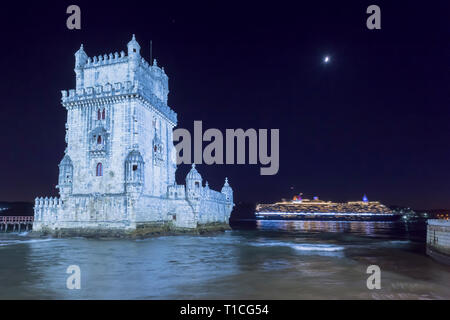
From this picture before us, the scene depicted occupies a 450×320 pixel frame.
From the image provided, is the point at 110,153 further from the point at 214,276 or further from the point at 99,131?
the point at 214,276

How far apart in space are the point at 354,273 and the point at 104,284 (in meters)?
12.8

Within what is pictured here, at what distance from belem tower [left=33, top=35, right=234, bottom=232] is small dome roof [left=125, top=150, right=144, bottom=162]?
0.11m

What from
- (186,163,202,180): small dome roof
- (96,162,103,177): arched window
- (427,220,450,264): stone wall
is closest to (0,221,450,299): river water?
(427,220,450,264): stone wall

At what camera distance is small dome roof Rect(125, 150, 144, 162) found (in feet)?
142

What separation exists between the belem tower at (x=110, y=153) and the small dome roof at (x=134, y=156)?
11cm

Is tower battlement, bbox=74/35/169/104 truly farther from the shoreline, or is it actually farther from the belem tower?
the shoreline

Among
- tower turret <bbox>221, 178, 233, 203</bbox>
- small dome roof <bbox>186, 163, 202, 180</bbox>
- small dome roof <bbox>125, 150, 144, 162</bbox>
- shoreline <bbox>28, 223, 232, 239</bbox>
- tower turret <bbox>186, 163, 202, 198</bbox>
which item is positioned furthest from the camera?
tower turret <bbox>221, 178, 233, 203</bbox>

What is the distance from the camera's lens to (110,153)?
45281mm

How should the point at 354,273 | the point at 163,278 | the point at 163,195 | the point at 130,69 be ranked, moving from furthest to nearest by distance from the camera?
1. the point at 163,195
2. the point at 130,69
3. the point at 354,273
4. the point at 163,278

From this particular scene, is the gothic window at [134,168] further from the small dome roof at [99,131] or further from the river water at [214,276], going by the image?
the river water at [214,276]

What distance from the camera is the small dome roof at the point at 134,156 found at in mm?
43388
